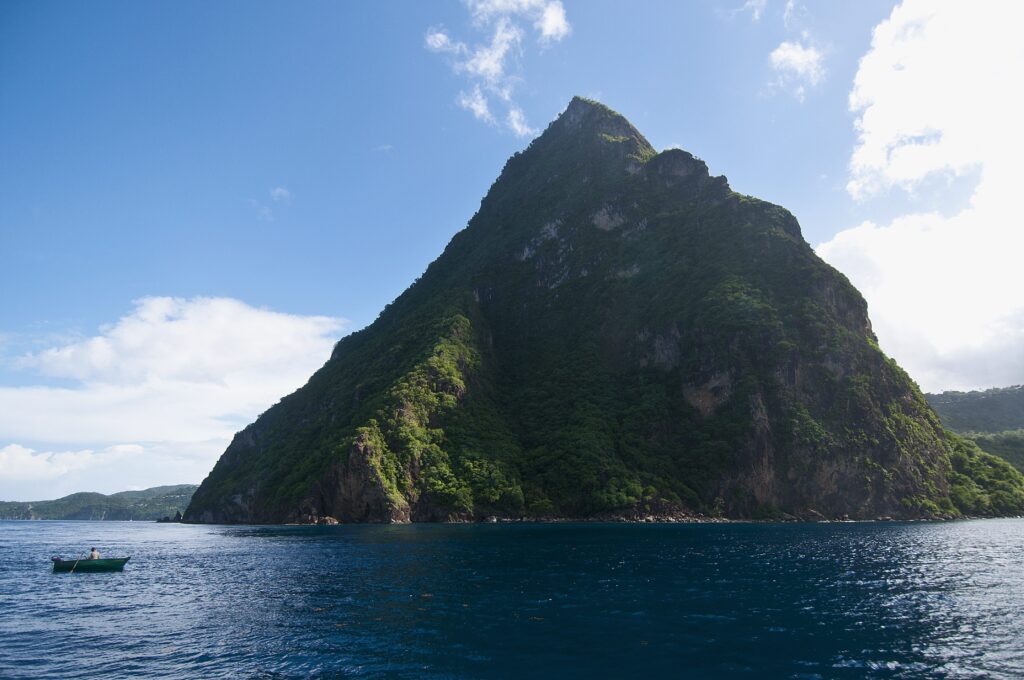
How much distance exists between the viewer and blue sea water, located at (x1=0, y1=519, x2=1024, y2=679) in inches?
1225

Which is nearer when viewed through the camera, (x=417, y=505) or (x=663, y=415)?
(x=417, y=505)

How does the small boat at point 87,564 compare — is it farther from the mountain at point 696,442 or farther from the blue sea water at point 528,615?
the mountain at point 696,442

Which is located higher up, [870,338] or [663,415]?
[870,338]

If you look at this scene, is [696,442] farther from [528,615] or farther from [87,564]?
[87,564]

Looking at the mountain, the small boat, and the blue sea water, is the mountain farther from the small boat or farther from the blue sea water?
the small boat

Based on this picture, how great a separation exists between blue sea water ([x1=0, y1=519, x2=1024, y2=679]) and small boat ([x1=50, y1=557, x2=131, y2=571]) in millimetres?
2608

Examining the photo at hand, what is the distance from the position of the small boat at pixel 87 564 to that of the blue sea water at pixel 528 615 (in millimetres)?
2608

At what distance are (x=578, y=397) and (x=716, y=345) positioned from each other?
156 feet

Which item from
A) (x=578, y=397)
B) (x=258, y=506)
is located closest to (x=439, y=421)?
(x=578, y=397)

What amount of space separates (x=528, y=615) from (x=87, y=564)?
61.8m

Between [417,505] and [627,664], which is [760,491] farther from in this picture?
[627,664]

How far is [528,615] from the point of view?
136ft

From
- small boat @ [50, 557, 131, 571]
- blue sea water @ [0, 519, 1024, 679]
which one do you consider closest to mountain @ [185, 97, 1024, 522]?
blue sea water @ [0, 519, 1024, 679]

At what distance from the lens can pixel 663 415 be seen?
609 feet
